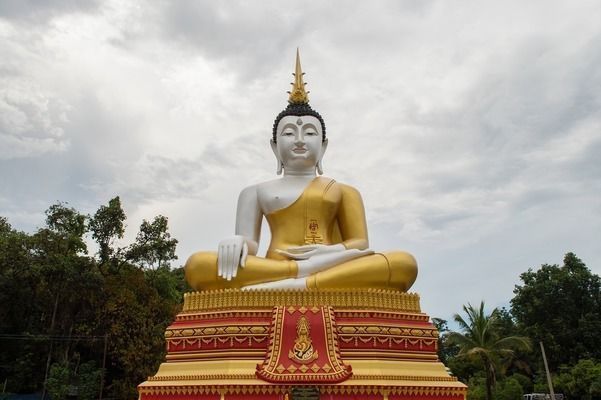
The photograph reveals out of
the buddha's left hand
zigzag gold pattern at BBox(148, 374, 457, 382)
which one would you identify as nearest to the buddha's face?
the buddha's left hand

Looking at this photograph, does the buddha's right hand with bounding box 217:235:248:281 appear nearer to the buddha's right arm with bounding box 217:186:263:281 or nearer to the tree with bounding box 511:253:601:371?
the buddha's right arm with bounding box 217:186:263:281

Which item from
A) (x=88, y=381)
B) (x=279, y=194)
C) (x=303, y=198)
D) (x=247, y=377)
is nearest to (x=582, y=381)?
A: (x=303, y=198)

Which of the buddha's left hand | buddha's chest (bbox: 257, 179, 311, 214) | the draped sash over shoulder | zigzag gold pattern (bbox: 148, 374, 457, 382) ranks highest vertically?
buddha's chest (bbox: 257, 179, 311, 214)

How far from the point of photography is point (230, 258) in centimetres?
860

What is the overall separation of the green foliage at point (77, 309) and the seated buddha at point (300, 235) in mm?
10272

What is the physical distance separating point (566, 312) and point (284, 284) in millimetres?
17635

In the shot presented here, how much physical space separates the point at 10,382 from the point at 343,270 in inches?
601

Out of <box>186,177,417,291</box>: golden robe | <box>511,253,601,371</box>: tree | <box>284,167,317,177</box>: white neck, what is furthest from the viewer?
<box>511,253,601,371</box>: tree

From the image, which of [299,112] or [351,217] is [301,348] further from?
[299,112]

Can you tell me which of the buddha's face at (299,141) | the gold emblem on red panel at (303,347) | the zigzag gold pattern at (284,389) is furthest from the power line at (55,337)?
the gold emblem on red panel at (303,347)

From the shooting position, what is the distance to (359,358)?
7734 millimetres

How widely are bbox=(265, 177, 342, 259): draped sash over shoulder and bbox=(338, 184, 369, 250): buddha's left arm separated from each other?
0.11 meters

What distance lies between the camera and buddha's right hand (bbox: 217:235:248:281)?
8570mm

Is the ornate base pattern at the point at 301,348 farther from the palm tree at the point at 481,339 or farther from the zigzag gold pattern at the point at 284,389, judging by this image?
the palm tree at the point at 481,339
